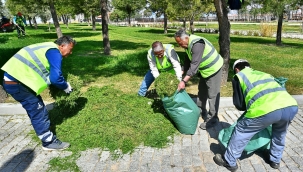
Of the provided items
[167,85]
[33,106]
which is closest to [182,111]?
[167,85]

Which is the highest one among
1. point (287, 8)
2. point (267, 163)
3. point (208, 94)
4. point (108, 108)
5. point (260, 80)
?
point (287, 8)

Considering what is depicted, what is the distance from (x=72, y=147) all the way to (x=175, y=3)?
68.1 ft

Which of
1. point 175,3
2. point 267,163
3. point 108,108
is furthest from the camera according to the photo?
point 175,3

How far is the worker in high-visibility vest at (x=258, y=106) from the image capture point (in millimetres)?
2699

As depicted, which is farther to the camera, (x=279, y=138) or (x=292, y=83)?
(x=292, y=83)

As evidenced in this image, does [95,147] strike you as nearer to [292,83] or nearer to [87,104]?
[87,104]

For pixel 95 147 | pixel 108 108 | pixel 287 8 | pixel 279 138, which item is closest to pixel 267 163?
pixel 279 138

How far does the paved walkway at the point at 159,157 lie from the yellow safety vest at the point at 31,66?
1.04 meters

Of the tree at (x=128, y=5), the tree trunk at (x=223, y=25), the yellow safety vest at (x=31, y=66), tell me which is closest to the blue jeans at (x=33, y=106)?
the yellow safety vest at (x=31, y=66)

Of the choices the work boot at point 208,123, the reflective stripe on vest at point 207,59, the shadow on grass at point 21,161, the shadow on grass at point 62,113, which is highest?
the reflective stripe on vest at point 207,59

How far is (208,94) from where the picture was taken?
4.18m

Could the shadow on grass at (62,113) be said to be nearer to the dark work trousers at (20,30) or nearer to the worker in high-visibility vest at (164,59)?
the worker in high-visibility vest at (164,59)

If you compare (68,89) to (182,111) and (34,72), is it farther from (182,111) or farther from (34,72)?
(182,111)

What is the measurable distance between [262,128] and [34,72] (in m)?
2.87
